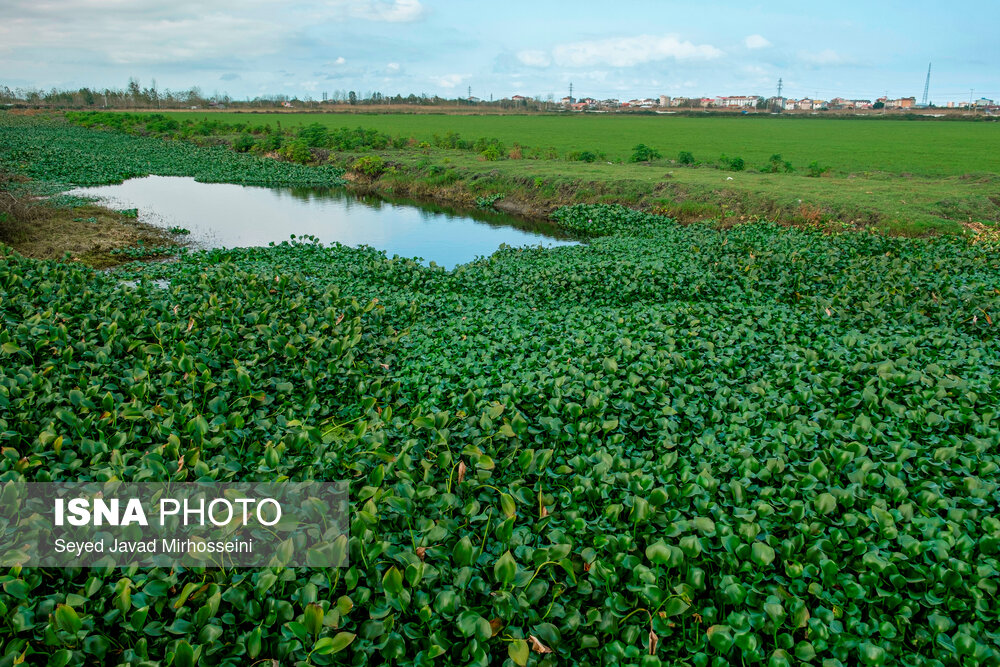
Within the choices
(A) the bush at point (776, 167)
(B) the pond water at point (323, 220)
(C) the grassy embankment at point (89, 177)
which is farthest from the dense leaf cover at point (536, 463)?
(A) the bush at point (776, 167)

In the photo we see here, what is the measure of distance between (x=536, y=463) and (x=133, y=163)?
36299mm

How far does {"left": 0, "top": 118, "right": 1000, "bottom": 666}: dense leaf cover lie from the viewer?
321 cm

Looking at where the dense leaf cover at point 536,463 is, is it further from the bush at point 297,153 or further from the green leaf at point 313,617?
the bush at point 297,153

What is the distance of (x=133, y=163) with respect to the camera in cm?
3291

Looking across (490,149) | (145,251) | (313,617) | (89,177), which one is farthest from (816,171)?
(89,177)

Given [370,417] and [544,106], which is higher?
[544,106]

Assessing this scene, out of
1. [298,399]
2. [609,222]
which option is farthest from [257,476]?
[609,222]

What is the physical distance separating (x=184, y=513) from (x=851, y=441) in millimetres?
4967

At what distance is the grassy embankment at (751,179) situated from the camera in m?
17.6

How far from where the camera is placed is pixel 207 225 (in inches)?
791

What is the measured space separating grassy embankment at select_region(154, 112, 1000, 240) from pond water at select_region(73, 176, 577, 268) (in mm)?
2382

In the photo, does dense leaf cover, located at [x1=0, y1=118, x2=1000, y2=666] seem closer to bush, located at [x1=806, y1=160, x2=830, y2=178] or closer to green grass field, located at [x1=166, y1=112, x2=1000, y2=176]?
bush, located at [x1=806, y1=160, x2=830, y2=178]

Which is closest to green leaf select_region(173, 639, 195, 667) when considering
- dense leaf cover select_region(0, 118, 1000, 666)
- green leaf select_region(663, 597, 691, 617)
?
dense leaf cover select_region(0, 118, 1000, 666)

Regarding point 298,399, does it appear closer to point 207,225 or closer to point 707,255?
point 707,255
